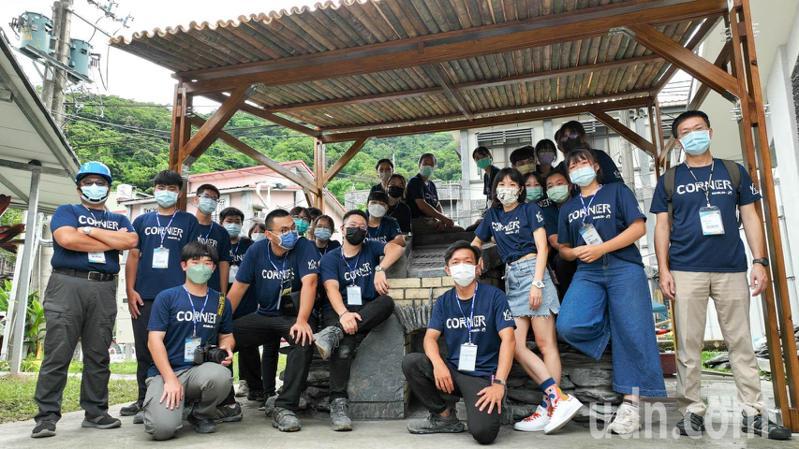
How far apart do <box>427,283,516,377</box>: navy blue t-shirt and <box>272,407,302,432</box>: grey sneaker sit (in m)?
1.23

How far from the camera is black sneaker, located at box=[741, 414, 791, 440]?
323 cm

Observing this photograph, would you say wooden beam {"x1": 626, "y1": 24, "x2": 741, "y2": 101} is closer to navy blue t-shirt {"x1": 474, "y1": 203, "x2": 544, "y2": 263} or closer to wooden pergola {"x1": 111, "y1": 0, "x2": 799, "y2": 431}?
wooden pergola {"x1": 111, "y1": 0, "x2": 799, "y2": 431}

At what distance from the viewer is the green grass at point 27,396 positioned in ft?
15.5

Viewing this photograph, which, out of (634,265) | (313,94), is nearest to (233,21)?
(313,94)

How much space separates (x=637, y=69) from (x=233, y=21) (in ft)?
15.0

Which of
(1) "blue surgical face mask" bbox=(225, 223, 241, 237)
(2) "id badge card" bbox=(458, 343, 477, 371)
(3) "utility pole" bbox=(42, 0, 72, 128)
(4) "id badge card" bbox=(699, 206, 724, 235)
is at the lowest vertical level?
(2) "id badge card" bbox=(458, 343, 477, 371)

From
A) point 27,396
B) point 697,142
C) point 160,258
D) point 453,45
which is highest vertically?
point 453,45

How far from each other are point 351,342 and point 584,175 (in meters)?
2.23

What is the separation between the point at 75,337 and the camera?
153 inches

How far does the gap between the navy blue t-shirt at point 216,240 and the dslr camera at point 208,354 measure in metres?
1.02

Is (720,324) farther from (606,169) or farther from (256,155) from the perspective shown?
(256,155)

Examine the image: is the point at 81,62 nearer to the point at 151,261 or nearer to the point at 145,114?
the point at 151,261

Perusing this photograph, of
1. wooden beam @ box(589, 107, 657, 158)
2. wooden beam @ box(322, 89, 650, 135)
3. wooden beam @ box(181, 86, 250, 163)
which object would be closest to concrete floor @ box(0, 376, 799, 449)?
wooden beam @ box(181, 86, 250, 163)

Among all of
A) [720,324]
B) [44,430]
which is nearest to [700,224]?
[720,324]
